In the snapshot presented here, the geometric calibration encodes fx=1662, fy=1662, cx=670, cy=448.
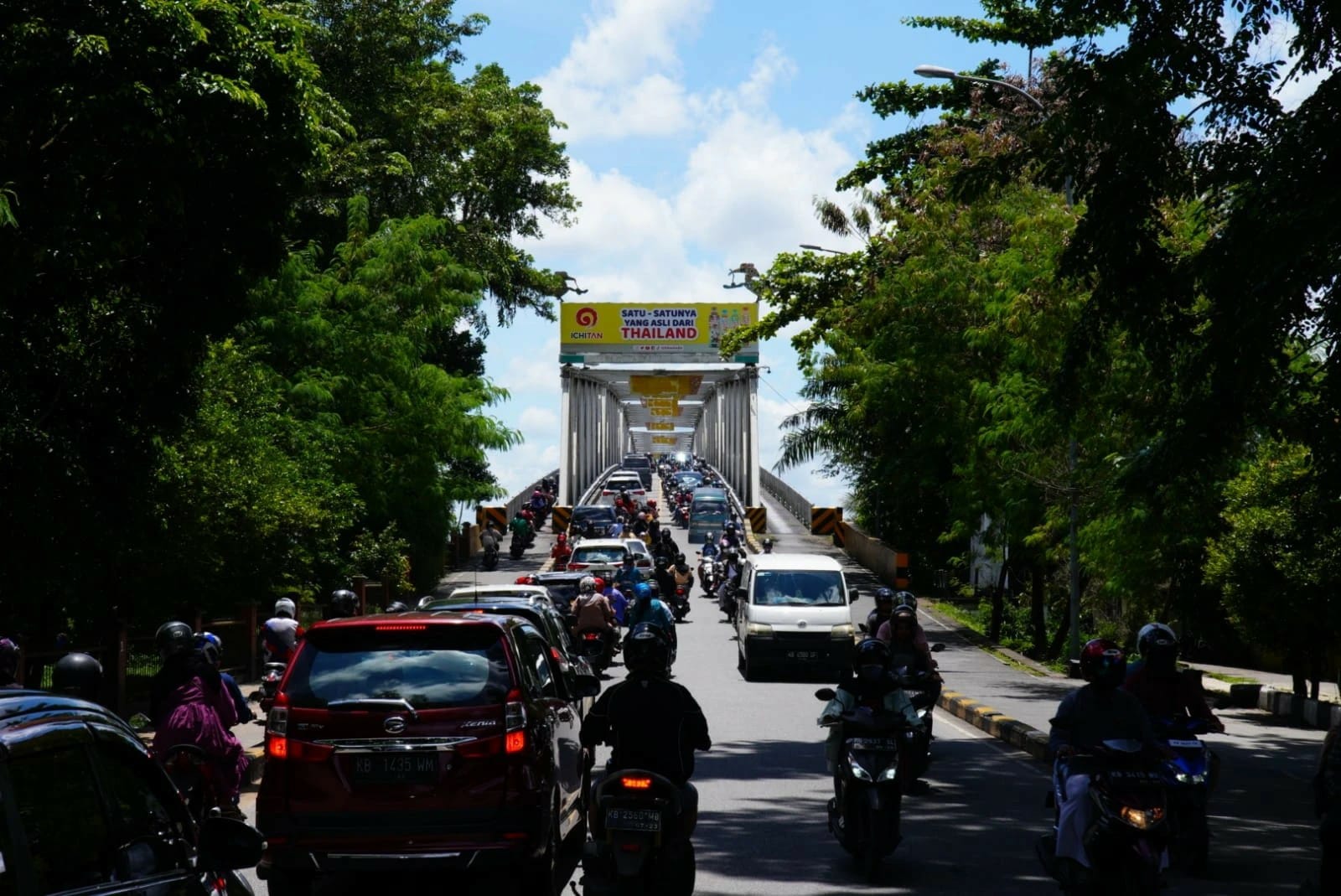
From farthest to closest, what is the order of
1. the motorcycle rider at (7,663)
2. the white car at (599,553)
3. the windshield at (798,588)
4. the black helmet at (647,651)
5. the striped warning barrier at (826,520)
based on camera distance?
the striped warning barrier at (826,520)
the white car at (599,553)
the windshield at (798,588)
the motorcycle rider at (7,663)
the black helmet at (647,651)

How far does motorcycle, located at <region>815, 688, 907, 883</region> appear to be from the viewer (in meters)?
9.90

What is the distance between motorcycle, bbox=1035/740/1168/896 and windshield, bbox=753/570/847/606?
17139 millimetres

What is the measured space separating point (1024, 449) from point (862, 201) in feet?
78.0

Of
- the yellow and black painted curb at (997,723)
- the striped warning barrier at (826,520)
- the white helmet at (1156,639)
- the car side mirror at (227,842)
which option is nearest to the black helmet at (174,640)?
the car side mirror at (227,842)

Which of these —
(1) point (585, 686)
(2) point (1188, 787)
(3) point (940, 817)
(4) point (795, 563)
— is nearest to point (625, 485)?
(4) point (795, 563)

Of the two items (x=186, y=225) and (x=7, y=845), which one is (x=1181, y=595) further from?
(x=7, y=845)

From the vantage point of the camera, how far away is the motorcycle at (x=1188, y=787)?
10.2 meters

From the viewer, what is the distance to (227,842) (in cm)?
490

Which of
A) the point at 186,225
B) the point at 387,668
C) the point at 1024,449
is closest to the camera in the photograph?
the point at 387,668

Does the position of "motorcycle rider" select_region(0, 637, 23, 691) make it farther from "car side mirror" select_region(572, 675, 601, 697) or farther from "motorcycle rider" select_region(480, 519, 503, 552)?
"motorcycle rider" select_region(480, 519, 503, 552)

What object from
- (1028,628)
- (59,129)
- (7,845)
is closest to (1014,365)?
(1028,628)

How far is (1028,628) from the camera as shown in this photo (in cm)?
4028

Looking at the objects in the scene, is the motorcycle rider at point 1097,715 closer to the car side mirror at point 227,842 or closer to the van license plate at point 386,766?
the van license plate at point 386,766

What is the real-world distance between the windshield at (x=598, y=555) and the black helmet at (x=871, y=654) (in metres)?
26.8
